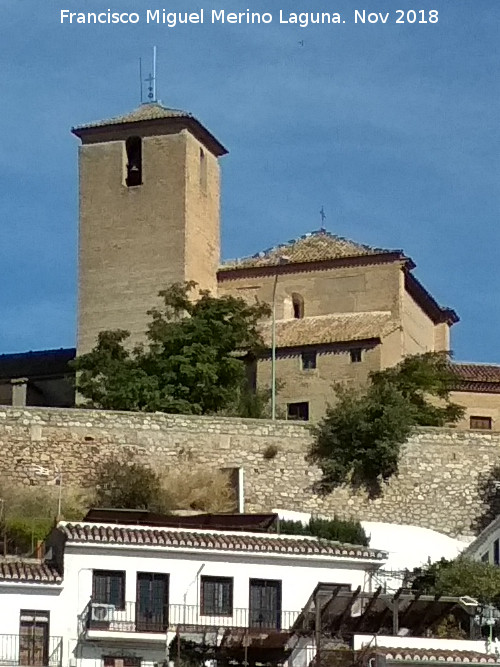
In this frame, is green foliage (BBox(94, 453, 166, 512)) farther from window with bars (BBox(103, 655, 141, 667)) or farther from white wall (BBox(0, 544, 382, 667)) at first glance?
window with bars (BBox(103, 655, 141, 667))

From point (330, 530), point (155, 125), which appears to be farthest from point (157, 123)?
point (330, 530)

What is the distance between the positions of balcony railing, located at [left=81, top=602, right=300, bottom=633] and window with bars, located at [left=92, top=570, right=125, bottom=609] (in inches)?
12.1

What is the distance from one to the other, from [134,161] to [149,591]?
32.0m

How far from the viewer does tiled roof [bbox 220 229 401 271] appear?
72.2 metres

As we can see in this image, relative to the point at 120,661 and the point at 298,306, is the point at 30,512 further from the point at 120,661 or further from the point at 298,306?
the point at 298,306

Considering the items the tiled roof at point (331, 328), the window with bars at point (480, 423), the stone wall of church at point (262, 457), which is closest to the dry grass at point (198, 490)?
the stone wall of church at point (262, 457)

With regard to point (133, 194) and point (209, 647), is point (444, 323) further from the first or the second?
point (209, 647)

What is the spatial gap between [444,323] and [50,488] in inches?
839

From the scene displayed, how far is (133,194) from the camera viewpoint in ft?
238

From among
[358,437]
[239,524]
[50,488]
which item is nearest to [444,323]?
[358,437]

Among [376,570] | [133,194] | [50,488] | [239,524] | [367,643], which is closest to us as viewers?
[367,643]

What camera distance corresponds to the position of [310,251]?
73250 millimetres

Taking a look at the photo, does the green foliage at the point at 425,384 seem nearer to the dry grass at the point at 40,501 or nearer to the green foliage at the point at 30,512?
the dry grass at the point at 40,501

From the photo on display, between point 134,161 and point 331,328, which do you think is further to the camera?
point 134,161
